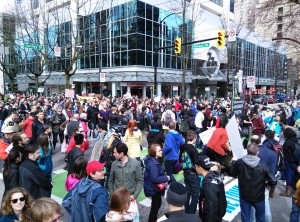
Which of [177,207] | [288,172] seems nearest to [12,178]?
[177,207]

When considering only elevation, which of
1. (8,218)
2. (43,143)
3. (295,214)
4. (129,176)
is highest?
(43,143)

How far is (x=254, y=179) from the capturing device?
13.0ft

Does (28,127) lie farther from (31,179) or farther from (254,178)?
→ (254,178)

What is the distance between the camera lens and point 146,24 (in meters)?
34.1

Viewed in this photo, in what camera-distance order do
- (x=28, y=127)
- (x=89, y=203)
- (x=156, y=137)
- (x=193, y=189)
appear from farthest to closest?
1. (x=28, y=127)
2. (x=156, y=137)
3. (x=193, y=189)
4. (x=89, y=203)

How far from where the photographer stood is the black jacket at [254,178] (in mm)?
3967

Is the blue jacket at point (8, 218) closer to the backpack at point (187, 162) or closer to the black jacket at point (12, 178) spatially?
the black jacket at point (12, 178)

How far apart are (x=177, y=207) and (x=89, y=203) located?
1121mm

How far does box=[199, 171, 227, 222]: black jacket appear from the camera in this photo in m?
3.18

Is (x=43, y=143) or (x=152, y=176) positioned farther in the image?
(x=43, y=143)

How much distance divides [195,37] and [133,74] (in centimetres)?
1581

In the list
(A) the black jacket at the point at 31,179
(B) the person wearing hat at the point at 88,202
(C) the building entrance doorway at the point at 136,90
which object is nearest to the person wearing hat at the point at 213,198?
(B) the person wearing hat at the point at 88,202

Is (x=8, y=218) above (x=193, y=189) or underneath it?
above

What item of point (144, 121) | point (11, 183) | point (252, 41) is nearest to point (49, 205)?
point (11, 183)
